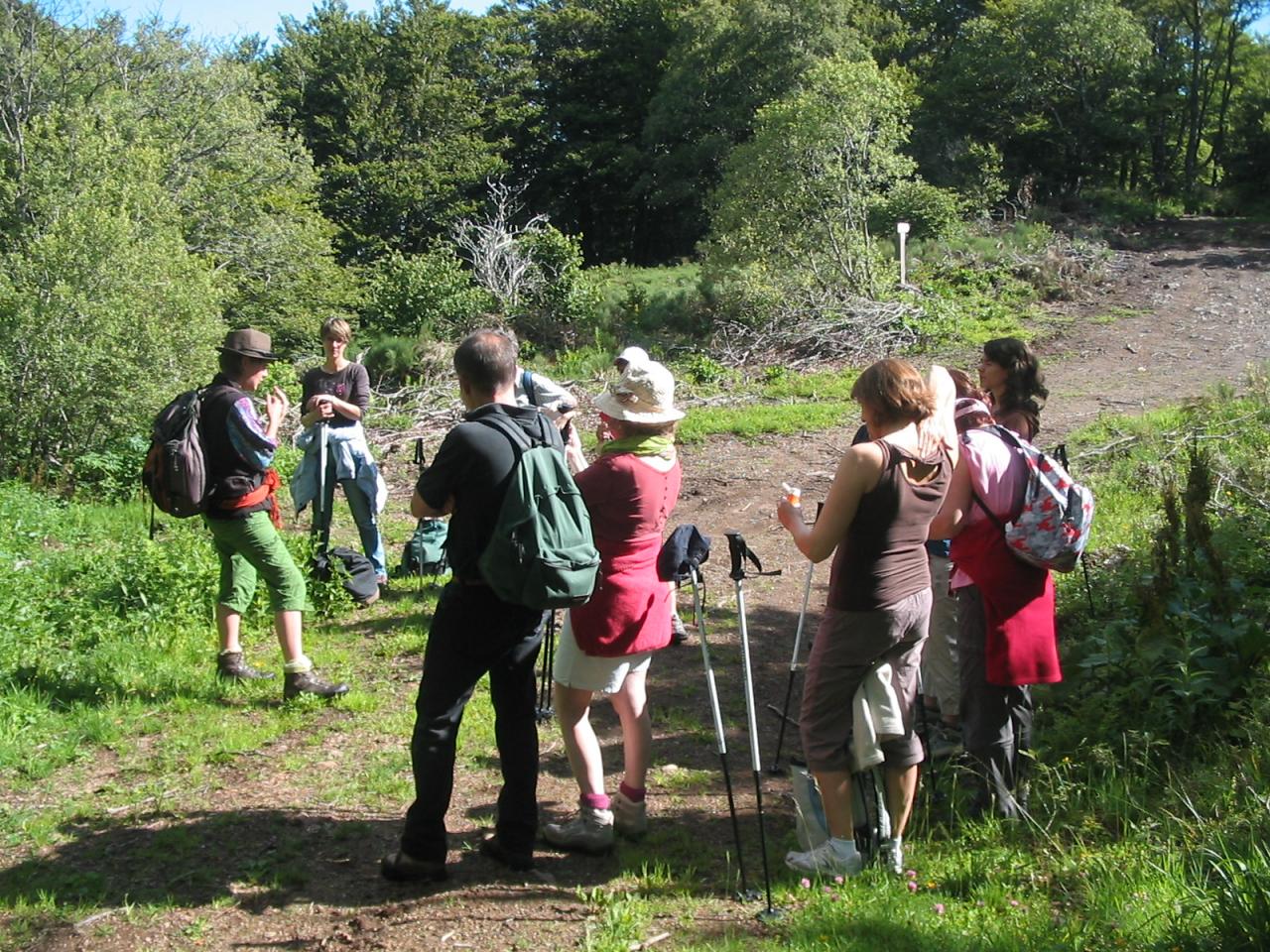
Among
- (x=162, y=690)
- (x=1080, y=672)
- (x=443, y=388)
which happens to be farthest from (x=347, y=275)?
(x=1080, y=672)

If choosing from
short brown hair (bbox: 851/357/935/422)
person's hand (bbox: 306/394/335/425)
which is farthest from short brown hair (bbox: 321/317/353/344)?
short brown hair (bbox: 851/357/935/422)

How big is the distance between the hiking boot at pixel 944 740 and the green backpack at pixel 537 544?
2058 mm

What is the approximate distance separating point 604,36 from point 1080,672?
127 feet

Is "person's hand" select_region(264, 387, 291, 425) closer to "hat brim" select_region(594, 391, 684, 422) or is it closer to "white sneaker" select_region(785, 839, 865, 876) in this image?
"hat brim" select_region(594, 391, 684, 422)

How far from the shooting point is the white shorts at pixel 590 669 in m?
3.96

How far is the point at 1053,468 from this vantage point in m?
4.04

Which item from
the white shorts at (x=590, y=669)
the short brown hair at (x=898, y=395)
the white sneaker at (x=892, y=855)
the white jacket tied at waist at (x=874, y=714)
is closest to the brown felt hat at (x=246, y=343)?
the white shorts at (x=590, y=669)

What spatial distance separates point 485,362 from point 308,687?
2.58 meters

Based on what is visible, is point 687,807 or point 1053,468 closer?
point 1053,468

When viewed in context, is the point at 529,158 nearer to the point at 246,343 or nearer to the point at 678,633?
the point at 678,633

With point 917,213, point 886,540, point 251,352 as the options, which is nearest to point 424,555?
point 251,352

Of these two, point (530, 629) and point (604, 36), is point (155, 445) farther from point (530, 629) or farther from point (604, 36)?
point (604, 36)

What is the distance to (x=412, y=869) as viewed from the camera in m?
3.83

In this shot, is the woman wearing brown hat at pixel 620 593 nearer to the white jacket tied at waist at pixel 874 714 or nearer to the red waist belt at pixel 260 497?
the white jacket tied at waist at pixel 874 714
